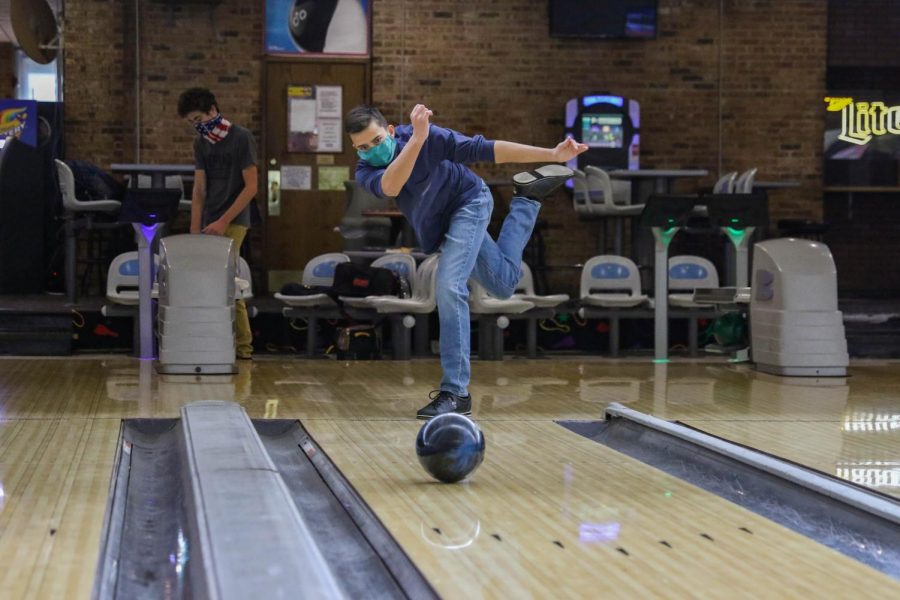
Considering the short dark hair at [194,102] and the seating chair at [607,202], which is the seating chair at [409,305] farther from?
the seating chair at [607,202]

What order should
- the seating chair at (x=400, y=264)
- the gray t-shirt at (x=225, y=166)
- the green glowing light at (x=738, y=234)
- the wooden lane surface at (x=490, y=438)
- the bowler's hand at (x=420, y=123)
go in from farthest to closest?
the green glowing light at (x=738, y=234) → the seating chair at (x=400, y=264) → the gray t-shirt at (x=225, y=166) → the bowler's hand at (x=420, y=123) → the wooden lane surface at (x=490, y=438)

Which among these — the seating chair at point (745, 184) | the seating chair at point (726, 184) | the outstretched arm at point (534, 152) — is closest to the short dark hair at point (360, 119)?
the outstretched arm at point (534, 152)

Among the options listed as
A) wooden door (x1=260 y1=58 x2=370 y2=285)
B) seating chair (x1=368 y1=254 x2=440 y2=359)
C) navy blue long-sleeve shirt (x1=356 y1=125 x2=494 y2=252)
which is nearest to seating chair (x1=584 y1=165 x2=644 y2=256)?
wooden door (x1=260 y1=58 x2=370 y2=285)

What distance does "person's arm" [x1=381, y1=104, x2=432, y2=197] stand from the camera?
13.9 feet

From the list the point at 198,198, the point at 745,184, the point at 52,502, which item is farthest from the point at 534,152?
the point at 745,184

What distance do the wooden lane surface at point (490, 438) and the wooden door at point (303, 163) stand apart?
387 centimetres

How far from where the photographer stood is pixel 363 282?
25.2ft

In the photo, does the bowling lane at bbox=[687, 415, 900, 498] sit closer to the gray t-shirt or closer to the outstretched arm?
the outstretched arm

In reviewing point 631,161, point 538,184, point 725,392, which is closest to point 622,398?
point 725,392

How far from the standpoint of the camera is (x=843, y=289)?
1238 cm

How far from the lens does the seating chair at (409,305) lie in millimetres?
7332

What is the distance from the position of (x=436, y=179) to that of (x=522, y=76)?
6.88 metres

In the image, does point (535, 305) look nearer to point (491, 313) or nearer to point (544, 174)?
point (491, 313)

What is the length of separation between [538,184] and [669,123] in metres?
6.95
